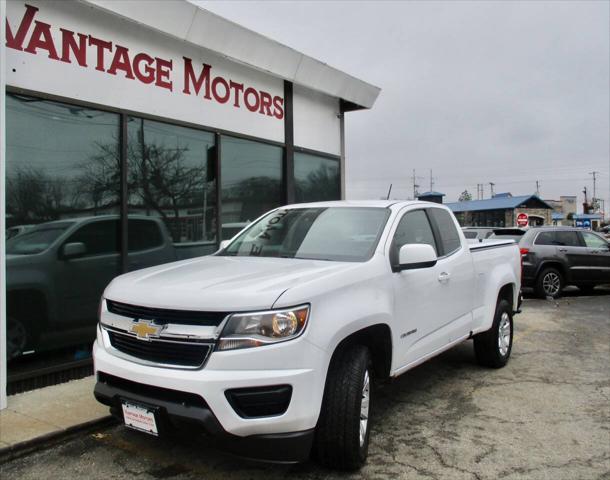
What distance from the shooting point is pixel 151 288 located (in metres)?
3.22

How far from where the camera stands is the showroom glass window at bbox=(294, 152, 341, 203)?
9.12 m

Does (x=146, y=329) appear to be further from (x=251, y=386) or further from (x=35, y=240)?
(x=35, y=240)

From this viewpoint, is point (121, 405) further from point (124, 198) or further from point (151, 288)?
point (124, 198)

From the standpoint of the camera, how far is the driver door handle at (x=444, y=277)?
457 centimetres

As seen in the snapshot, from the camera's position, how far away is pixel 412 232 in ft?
14.9

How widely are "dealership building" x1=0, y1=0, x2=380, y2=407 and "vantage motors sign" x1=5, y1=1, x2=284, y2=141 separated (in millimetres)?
14

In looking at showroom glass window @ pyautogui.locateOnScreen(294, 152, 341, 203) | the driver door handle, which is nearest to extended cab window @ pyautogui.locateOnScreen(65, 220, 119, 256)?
the driver door handle

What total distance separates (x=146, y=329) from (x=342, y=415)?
4.12ft

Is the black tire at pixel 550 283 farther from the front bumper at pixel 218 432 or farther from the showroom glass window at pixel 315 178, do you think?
the front bumper at pixel 218 432

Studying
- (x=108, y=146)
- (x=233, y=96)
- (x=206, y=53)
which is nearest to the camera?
(x=108, y=146)

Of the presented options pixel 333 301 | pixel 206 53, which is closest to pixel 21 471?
pixel 333 301

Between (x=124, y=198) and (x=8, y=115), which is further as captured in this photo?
(x=124, y=198)

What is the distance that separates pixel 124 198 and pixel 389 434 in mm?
3846

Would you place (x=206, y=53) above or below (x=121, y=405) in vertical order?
above
